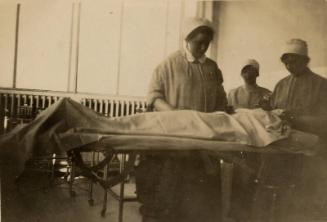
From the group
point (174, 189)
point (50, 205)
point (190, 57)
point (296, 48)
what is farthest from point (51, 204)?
point (296, 48)

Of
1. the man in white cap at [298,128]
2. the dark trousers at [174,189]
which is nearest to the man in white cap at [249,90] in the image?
the man in white cap at [298,128]

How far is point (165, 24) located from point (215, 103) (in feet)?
1.99

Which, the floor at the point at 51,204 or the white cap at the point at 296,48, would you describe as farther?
the white cap at the point at 296,48

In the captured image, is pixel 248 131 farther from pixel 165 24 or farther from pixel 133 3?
pixel 165 24

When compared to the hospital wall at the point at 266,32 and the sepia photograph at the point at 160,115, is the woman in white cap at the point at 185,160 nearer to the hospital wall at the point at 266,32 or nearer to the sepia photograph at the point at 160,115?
the sepia photograph at the point at 160,115

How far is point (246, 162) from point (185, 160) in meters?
0.20

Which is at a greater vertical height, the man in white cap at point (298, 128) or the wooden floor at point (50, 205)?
the man in white cap at point (298, 128)

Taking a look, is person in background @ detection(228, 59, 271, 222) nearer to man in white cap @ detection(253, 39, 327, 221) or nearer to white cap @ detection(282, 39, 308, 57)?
man in white cap @ detection(253, 39, 327, 221)

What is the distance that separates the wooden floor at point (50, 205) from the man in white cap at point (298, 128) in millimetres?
542

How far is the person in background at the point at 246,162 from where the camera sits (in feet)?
4.29

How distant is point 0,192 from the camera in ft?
3.88

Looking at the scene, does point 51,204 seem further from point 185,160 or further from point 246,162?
point 246,162

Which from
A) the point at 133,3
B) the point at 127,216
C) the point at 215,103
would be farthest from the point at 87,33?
the point at 127,216

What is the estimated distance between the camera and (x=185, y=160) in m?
1.30
